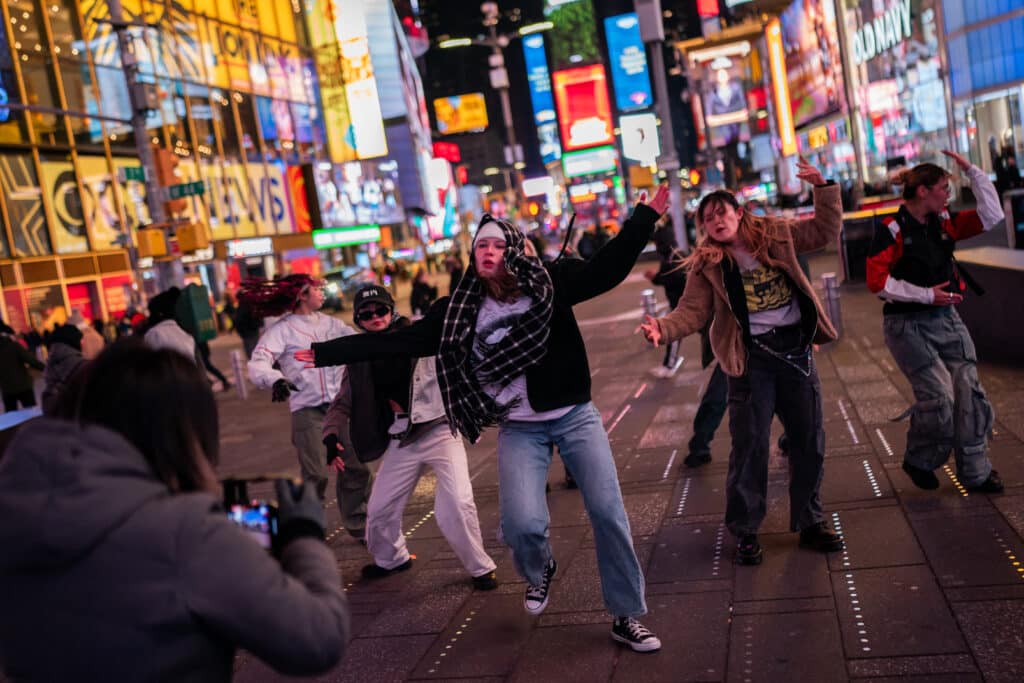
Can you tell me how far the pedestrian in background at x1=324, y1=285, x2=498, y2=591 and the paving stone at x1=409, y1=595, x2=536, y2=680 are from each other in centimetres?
71

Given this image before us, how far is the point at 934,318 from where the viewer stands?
21.2 ft

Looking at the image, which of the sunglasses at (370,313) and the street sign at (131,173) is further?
the street sign at (131,173)

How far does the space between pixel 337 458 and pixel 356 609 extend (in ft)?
3.05

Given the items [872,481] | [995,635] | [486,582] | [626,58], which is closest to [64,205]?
[486,582]

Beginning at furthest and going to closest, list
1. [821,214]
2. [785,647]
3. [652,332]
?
[821,214], [652,332], [785,647]

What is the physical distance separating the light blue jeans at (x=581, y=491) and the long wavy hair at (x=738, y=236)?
131 centimetres

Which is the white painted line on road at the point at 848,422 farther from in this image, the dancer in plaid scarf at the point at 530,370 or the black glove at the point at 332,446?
the black glove at the point at 332,446

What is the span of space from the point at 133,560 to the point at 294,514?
374 mm

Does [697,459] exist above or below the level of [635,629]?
below

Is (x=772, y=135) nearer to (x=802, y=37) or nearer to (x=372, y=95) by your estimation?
(x=802, y=37)

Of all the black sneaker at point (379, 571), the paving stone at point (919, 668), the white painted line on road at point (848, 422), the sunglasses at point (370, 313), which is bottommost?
the white painted line on road at point (848, 422)

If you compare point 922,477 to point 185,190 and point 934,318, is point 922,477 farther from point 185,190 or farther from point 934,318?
point 185,190

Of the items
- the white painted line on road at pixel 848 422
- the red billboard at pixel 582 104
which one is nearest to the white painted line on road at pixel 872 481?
the white painted line on road at pixel 848 422

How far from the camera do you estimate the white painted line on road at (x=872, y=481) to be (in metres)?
6.80
